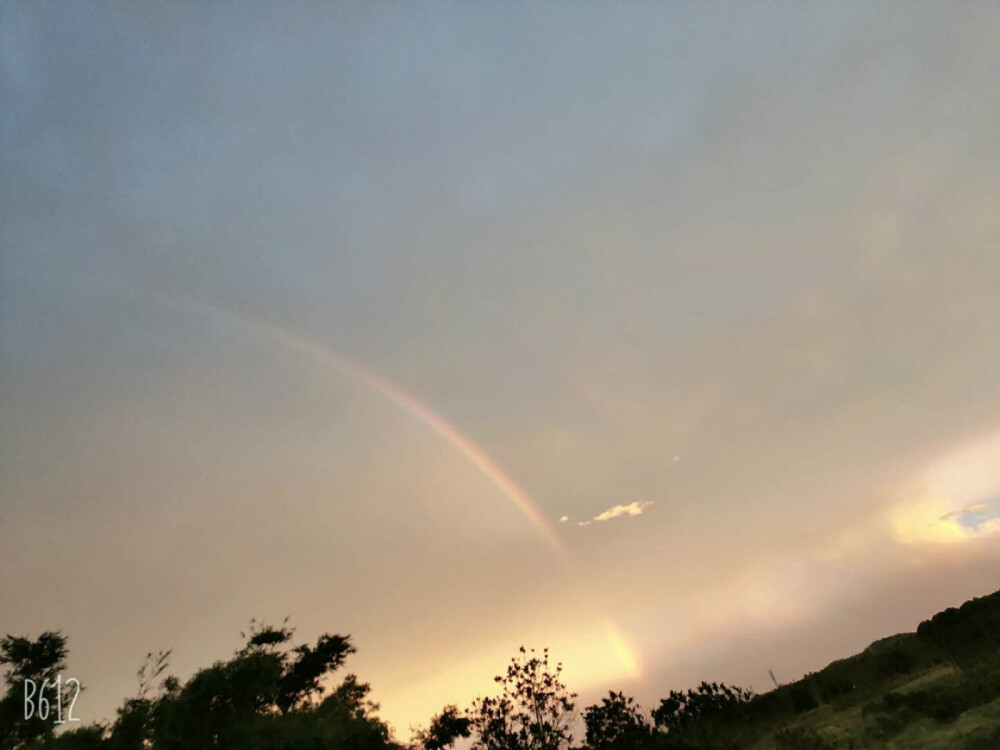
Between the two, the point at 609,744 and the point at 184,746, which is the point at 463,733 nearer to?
the point at 609,744

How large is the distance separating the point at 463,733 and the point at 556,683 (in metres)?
13.5

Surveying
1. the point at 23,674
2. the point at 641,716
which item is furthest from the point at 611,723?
the point at 23,674

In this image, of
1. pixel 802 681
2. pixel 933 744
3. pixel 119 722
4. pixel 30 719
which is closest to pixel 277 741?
pixel 119 722

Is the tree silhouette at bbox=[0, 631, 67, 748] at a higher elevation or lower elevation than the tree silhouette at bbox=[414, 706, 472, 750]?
higher

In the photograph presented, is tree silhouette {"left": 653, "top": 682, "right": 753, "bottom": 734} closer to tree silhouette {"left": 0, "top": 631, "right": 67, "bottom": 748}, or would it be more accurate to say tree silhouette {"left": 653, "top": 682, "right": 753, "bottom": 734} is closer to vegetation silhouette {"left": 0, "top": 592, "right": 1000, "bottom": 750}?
vegetation silhouette {"left": 0, "top": 592, "right": 1000, "bottom": 750}

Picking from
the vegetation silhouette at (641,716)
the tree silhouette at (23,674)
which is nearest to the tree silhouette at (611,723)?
the vegetation silhouette at (641,716)

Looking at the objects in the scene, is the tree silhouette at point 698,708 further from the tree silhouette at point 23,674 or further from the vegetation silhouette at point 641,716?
the tree silhouette at point 23,674

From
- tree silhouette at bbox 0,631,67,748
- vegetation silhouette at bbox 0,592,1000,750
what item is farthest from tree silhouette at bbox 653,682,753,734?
tree silhouette at bbox 0,631,67,748

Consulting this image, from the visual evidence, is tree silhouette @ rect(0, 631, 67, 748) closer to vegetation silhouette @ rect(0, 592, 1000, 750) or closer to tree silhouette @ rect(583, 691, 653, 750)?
vegetation silhouette @ rect(0, 592, 1000, 750)

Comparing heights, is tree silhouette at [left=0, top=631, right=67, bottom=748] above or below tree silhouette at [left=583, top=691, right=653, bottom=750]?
above

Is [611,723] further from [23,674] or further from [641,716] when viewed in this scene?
[23,674]

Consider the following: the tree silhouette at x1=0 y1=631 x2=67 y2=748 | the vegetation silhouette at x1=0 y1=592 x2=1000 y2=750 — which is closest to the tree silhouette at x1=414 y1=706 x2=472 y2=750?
the vegetation silhouette at x1=0 y1=592 x2=1000 y2=750

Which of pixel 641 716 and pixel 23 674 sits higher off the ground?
pixel 23 674

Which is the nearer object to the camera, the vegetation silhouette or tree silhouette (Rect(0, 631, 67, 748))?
the vegetation silhouette
